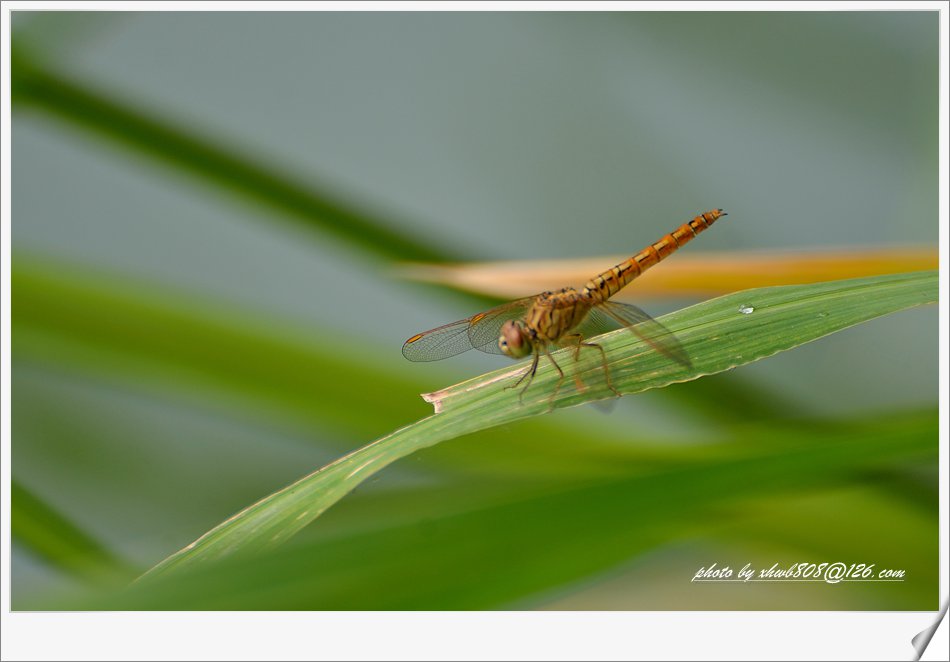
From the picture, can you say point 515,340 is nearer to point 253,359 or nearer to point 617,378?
point 617,378

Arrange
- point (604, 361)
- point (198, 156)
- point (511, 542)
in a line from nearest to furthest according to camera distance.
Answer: point (511, 542) → point (604, 361) → point (198, 156)

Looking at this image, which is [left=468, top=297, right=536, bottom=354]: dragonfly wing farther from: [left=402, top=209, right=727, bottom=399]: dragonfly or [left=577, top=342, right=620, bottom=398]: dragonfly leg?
[left=577, top=342, right=620, bottom=398]: dragonfly leg

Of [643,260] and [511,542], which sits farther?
[643,260]

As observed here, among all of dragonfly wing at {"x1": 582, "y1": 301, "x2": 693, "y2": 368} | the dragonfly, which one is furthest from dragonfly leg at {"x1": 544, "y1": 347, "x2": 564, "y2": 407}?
dragonfly wing at {"x1": 582, "y1": 301, "x2": 693, "y2": 368}

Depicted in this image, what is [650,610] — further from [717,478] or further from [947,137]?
[947,137]

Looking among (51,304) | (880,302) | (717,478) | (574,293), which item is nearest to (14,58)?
(51,304)

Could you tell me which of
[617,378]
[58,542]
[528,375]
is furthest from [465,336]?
[58,542]
